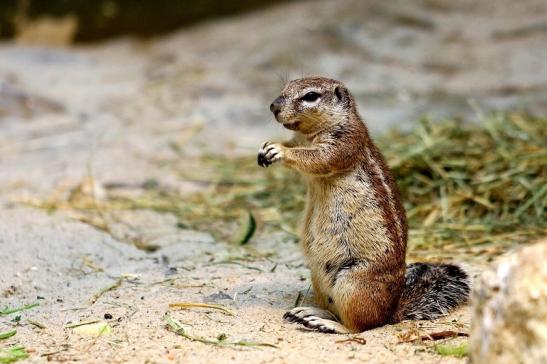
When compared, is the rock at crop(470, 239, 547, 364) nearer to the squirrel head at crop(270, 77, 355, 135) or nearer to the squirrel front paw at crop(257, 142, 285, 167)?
the squirrel front paw at crop(257, 142, 285, 167)

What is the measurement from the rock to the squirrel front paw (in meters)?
1.54

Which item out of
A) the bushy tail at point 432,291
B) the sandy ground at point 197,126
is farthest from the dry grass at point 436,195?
the bushy tail at point 432,291

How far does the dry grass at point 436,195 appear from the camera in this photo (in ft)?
18.1

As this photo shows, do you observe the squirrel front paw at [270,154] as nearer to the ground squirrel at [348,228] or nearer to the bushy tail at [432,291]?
the ground squirrel at [348,228]

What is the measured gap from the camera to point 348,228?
404 cm

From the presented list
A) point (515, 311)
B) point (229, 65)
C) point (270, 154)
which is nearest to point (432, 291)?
point (270, 154)

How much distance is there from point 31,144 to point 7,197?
1973 millimetres

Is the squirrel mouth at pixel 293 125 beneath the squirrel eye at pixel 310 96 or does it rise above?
beneath

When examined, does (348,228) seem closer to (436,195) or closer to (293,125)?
(293,125)

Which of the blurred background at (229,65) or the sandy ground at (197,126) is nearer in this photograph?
the sandy ground at (197,126)

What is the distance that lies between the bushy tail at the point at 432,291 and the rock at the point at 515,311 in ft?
4.14

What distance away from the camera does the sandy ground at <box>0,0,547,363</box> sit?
12.5 feet

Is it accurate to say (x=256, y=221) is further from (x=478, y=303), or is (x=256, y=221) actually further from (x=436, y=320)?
(x=478, y=303)

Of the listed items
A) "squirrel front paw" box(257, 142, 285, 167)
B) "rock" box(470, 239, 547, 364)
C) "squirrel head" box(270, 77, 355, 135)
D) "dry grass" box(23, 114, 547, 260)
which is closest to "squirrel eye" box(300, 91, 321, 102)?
"squirrel head" box(270, 77, 355, 135)
